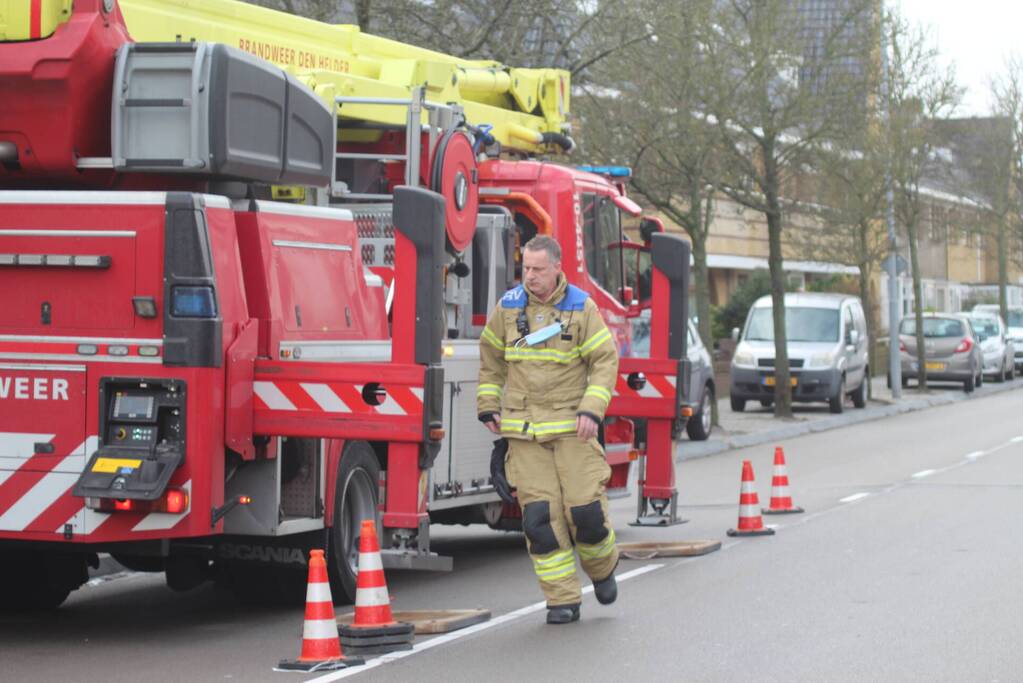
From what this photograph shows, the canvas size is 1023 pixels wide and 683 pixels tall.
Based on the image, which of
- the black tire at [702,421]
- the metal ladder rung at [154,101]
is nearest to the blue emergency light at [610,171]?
the metal ladder rung at [154,101]

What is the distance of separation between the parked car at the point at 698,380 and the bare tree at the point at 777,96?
324cm

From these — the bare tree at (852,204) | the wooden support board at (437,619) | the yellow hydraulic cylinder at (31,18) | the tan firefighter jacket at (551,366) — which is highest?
the bare tree at (852,204)

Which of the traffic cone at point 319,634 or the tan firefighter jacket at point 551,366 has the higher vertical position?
the tan firefighter jacket at point 551,366

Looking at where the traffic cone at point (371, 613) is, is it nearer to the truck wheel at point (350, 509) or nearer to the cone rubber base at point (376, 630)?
the cone rubber base at point (376, 630)

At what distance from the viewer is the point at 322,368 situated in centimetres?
902

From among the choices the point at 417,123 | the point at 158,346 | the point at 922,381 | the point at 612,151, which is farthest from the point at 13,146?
the point at 922,381

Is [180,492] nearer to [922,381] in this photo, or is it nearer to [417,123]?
[417,123]

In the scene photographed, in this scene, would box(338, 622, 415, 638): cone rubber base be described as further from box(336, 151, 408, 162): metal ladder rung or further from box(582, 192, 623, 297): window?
box(582, 192, 623, 297): window

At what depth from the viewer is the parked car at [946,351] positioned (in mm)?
41844

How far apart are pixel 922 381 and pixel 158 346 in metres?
33.8

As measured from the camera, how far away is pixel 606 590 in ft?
31.5

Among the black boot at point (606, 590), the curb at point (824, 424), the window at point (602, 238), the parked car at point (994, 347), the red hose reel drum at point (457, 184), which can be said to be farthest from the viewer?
the parked car at point (994, 347)

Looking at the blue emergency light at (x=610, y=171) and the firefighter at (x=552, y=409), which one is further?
the blue emergency light at (x=610, y=171)

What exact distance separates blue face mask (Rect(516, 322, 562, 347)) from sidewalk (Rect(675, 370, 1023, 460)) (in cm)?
1366
